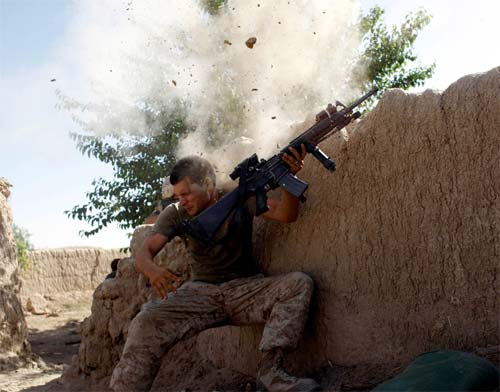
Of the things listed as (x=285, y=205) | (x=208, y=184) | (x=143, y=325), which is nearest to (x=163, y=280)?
(x=143, y=325)

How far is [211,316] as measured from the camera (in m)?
4.54

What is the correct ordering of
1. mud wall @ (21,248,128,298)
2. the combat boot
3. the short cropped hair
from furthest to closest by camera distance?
mud wall @ (21,248,128,298)
the short cropped hair
the combat boot

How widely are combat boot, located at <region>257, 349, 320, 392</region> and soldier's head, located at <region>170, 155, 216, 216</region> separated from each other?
3.72 feet

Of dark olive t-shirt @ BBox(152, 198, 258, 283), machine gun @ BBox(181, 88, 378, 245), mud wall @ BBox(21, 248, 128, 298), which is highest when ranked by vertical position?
mud wall @ BBox(21, 248, 128, 298)

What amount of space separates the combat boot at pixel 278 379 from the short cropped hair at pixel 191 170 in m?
1.28

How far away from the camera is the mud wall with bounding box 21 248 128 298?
15.1 m

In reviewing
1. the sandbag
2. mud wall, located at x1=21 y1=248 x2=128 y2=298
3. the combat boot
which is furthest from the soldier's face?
mud wall, located at x1=21 y1=248 x2=128 y2=298

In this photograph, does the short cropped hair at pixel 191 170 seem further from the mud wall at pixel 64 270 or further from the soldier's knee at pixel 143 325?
the mud wall at pixel 64 270

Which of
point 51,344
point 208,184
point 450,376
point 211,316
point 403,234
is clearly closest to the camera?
point 450,376

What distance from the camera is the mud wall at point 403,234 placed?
11.8 ft

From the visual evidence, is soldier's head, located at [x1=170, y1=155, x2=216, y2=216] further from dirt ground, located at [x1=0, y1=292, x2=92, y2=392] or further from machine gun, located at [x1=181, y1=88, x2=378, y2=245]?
dirt ground, located at [x1=0, y1=292, x2=92, y2=392]

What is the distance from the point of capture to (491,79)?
3.59 meters

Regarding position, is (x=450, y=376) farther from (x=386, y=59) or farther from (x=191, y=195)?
(x=386, y=59)

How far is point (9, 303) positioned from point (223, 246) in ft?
15.2
